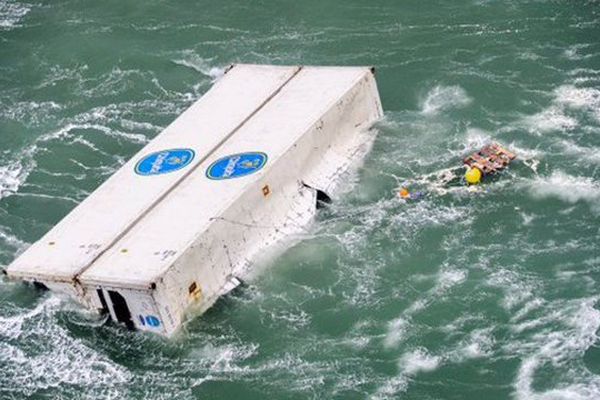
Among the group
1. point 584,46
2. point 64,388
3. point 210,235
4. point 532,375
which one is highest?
point 584,46

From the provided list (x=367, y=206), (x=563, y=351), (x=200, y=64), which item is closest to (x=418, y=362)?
(x=563, y=351)

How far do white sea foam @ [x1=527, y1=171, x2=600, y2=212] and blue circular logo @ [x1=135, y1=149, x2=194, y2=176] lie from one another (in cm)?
1068

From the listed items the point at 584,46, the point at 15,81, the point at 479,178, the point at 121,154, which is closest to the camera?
the point at 479,178

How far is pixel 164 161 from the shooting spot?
28.5m

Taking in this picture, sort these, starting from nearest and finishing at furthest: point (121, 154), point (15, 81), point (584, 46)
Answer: point (121, 154)
point (584, 46)
point (15, 81)

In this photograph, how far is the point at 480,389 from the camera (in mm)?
22203

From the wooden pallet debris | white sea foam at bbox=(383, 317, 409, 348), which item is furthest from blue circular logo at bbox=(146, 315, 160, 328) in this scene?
the wooden pallet debris

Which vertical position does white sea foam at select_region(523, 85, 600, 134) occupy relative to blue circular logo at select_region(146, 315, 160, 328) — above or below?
above

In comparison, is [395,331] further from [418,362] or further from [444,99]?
[444,99]

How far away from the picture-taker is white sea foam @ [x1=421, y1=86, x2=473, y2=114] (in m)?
32.8

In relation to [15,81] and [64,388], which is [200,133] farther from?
[15,81]

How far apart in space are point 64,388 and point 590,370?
1317cm

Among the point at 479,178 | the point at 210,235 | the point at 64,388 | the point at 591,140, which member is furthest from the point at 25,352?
the point at 591,140

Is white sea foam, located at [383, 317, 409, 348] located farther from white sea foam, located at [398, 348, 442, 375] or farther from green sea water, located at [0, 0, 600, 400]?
white sea foam, located at [398, 348, 442, 375]
